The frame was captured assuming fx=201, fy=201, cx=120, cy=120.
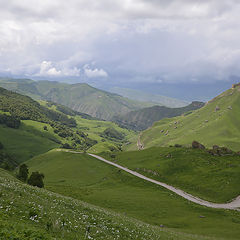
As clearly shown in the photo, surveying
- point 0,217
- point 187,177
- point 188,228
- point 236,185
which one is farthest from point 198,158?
point 0,217

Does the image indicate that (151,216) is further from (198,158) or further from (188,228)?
(198,158)

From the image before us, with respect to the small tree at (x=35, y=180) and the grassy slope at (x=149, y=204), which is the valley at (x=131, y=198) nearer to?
the grassy slope at (x=149, y=204)

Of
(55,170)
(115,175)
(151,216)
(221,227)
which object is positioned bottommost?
(55,170)

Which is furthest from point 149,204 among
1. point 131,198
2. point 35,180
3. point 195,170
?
point 195,170

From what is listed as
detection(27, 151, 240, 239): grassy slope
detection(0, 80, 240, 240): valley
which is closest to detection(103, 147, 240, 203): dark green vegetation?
detection(0, 80, 240, 240): valley

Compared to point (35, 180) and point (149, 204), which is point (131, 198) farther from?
point (35, 180)

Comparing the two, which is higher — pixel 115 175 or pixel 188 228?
pixel 188 228

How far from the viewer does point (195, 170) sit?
372 feet

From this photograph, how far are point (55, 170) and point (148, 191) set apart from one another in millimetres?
82557

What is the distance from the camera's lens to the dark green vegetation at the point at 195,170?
8905 centimetres

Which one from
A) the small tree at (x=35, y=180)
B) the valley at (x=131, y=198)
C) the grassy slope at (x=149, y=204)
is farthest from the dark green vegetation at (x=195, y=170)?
the small tree at (x=35, y=180)

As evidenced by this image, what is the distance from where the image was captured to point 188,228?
162 ft

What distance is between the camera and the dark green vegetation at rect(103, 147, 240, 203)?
292 feet

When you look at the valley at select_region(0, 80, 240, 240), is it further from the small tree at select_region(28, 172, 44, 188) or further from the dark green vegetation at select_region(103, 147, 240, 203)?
the small tree at select_region(28, 172, 44, 188)
